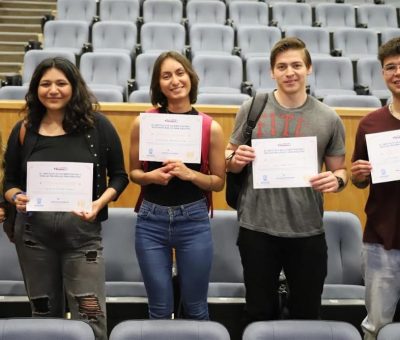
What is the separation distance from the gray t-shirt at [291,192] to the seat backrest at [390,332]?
29 centimetres

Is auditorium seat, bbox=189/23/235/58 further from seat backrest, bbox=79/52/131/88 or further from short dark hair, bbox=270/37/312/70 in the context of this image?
short dark hair, bbox=270/37/312/70

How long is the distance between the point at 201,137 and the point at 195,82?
0.15 meters

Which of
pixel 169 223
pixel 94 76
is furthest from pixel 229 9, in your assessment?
pixel 169 223

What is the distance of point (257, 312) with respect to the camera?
1.39 meters

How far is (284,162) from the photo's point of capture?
134 centimetres

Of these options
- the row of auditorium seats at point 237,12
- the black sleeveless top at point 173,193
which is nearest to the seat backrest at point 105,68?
the row of auditorium seats at point 237,12

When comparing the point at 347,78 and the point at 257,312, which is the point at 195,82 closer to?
the point at 257,312

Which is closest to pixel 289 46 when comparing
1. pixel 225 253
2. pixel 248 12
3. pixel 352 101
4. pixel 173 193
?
pixel 173 193

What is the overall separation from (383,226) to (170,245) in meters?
0.56

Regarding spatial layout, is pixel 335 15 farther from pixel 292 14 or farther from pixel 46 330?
pixel 46 330

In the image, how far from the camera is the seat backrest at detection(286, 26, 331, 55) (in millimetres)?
4172

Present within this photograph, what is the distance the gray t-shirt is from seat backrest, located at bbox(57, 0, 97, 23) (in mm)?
3468

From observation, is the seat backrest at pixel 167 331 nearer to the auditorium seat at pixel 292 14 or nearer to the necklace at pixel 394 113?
the necklace at pixel 394 113

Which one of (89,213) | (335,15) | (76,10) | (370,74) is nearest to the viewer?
(89,213)
